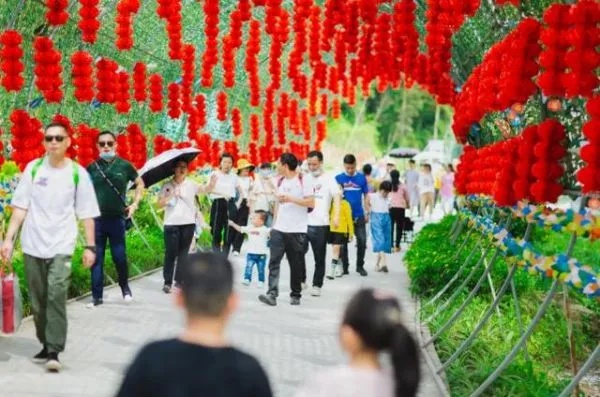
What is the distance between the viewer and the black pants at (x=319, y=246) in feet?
47.4

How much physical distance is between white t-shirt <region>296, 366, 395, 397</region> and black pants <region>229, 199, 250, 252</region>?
1516 centimetres

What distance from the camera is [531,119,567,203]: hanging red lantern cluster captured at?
7.67m

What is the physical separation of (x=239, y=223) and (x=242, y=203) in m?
0.41

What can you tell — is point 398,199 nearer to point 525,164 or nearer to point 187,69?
point 187,69

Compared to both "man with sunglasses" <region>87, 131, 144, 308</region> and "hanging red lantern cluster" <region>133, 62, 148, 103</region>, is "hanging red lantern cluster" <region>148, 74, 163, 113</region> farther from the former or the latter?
"man with sunglasses" <region>87, 131, 144, 308</region>

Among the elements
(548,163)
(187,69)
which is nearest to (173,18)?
(187,69)

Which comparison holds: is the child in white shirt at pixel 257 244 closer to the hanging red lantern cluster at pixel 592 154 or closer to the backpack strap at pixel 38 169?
the backpack strap at pixel 38 169

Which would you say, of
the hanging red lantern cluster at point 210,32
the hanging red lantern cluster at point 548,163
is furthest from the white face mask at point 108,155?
the hanging red lantern cluster at point 548,163

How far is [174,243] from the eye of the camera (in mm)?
14062

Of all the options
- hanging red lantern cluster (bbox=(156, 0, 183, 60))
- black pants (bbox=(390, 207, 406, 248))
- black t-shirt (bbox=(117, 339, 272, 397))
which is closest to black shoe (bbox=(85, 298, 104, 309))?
hanging red lantern cluster (bbox=(156, 0, 183, 60))

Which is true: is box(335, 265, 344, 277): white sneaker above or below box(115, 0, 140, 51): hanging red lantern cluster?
below

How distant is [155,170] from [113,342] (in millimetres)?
4901

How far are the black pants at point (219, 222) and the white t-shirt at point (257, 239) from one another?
148 inches

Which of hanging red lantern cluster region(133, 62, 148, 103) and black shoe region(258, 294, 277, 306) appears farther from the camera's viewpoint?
hanging red lantern cluster region(133, 62, 148, 103)
